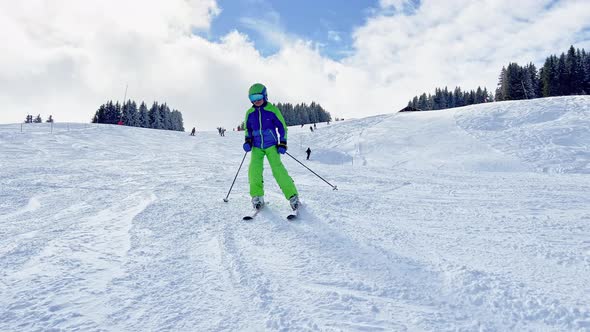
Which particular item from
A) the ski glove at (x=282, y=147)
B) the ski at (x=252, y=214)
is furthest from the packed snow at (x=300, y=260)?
the ski glove at (x=282, y=147)

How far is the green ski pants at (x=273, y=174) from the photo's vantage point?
486 cm

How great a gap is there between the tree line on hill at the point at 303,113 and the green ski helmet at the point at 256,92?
87.0 meters

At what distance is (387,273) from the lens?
8.48 ft

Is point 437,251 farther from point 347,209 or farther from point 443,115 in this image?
point 443,115

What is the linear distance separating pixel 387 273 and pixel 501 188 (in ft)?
16.9

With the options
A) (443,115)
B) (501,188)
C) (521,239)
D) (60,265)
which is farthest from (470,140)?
(60,265)

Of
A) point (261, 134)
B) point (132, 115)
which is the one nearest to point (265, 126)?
point (261, 134)

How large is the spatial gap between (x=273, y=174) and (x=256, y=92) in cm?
133

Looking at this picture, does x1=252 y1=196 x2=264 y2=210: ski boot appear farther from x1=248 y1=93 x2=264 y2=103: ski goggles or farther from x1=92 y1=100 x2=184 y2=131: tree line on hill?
x1=92 y1=100 x2=184 y2=131: tree line on hill

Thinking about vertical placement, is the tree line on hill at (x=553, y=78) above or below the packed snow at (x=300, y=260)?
above

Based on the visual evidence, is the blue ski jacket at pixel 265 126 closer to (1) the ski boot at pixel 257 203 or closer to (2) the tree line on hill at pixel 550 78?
(1) the ski boot at pixel 257 203

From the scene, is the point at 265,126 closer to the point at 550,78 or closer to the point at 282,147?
the point at 282,147

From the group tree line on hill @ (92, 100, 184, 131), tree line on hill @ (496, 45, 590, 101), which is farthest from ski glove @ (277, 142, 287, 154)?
tree line on hill @ (92, 100, 184, 131)

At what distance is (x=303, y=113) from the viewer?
96.9m
